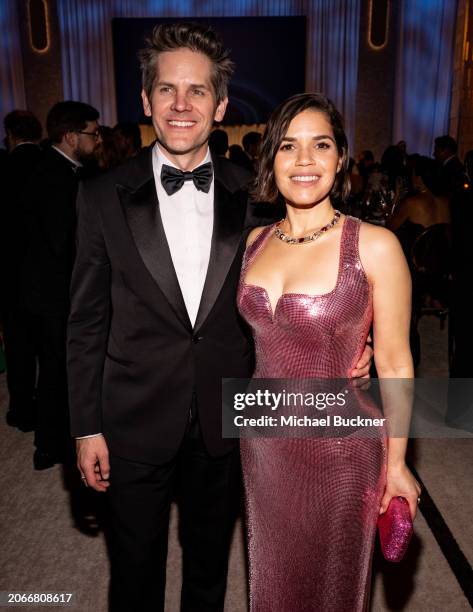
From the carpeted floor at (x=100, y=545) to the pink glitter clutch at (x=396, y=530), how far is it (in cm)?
96

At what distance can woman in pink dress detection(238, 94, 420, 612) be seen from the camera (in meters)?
1.56

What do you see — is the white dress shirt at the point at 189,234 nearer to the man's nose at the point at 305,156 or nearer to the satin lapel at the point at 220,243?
the satin lapel at the point at 220,243

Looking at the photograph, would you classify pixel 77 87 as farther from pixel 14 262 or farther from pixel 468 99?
pixel 14 262

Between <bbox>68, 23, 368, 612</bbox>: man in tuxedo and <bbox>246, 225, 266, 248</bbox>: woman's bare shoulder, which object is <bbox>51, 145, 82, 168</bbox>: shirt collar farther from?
<bbox>246, 225, 266, 248</bbox>: woman's bare shoulder

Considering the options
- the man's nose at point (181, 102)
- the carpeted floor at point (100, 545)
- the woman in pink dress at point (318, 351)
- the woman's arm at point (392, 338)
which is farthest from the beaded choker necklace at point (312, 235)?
the carpeted floor at point (100, 545)

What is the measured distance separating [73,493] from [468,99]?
11.0 m

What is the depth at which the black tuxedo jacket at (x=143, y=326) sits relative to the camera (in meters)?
1.69

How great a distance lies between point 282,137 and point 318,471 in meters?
0.95

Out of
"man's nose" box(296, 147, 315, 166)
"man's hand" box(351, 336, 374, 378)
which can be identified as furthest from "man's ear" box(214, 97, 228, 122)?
"man's hand" box(351, 336, 374, 378)

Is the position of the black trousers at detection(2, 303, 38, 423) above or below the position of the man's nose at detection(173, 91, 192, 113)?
below

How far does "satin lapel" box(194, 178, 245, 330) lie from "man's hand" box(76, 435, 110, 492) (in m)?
0.49

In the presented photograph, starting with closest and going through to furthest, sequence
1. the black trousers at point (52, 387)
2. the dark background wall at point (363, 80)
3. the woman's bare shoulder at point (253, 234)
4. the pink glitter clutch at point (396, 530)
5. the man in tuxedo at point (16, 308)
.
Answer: the pink glitter clutch at point (396, 530) < the woman's bare shoulder at point (253, 234) < the black trousers at point (52, 387) < the man in tuxedo at point (16, 308) < the dark background wall at point (363, 80)

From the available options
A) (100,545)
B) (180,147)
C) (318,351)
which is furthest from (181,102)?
(100,545)

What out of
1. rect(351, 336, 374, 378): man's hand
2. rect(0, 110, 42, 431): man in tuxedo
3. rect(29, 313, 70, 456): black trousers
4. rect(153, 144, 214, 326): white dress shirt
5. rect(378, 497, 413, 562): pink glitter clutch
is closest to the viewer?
rect(378, 497, 413, 562): pink glitter clutch
